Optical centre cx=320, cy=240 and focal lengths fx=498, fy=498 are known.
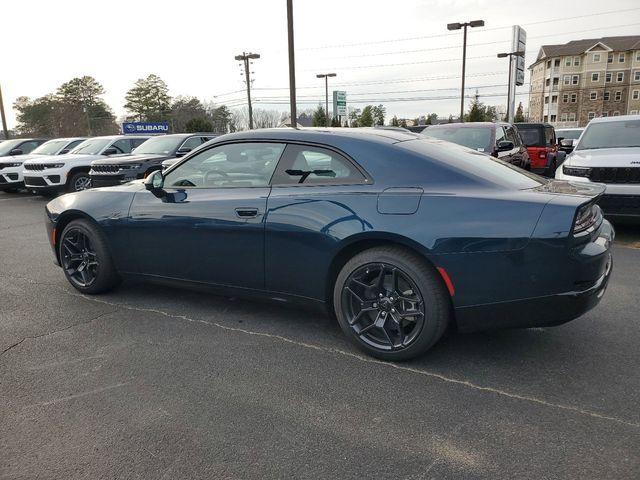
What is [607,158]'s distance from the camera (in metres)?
6.61

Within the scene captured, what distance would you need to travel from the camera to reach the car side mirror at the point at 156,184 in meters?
4.06

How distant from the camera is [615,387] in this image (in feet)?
9.30

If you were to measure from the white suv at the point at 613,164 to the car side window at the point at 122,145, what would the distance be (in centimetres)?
1116

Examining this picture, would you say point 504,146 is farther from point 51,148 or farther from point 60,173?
point 51,148

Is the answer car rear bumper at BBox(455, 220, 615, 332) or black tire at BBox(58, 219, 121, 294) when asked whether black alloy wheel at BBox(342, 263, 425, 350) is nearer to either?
car rear bumper at BBox(455, 220, 615, 332)

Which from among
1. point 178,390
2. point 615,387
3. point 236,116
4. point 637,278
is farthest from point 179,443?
point 236,116

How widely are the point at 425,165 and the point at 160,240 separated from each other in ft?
7.27

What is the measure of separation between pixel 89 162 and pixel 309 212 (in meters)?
11.1

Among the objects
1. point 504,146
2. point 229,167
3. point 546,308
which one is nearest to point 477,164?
point 546,308

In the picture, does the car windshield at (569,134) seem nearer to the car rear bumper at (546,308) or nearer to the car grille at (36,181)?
the car grille at (36,181)

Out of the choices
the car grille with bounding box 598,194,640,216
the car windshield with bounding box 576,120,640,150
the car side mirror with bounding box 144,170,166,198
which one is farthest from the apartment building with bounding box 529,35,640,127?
the car side mirror with bounding box 144,170,166,198

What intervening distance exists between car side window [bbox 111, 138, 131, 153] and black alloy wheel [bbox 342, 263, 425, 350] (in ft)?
40.0

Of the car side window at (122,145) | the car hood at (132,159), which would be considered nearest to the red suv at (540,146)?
the car hood at (132,159)

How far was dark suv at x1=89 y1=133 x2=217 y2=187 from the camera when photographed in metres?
10.8
